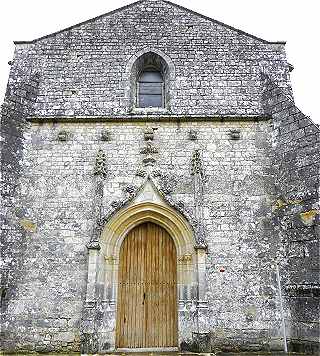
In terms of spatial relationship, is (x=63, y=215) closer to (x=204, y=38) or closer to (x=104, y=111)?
(x=104, y=111)

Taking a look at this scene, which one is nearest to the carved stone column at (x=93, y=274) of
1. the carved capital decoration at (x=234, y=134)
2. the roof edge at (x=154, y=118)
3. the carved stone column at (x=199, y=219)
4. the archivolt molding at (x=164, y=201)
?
the archivolt molding at (x=164, y=201)

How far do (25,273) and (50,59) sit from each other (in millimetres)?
5111

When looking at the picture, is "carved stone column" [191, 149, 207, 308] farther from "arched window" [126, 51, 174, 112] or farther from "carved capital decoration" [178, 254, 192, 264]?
"arched window" [126, 51, 174, 112]

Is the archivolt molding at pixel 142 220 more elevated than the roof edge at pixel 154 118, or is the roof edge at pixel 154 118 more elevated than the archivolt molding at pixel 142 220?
the roof edge at pixel 154 118

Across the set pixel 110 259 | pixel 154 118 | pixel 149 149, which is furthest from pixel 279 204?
pixel 110 259

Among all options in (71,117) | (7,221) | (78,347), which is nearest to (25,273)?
(7,221)

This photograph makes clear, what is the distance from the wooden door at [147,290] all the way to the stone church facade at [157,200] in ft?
Result: 0.09

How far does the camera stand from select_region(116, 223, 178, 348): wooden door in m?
7.43

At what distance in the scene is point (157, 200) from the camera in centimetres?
783

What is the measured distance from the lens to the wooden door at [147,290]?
743 cm

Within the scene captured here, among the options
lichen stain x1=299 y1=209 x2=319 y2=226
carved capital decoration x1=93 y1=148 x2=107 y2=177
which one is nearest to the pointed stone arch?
carved capital decoration x1=93 y1=148 x2=107 y2=177

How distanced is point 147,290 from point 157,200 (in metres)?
1.82

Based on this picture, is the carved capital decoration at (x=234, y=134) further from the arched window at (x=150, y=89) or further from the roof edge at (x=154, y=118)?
the arched window at (x=150, y=89)

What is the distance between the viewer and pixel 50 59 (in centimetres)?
931
